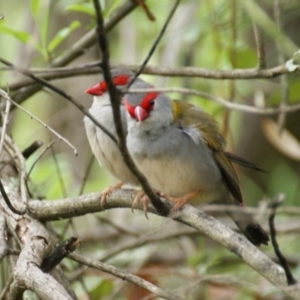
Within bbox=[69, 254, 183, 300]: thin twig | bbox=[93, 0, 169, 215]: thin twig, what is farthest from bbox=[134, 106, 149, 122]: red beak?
bbox=[93, 0, 169, 215]: thin twig

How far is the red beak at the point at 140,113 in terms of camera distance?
347cm

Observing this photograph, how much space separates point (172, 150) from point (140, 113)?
24 cm

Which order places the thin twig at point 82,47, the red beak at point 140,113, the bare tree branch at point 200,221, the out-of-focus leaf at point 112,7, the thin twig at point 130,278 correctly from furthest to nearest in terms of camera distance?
the thin twig at point 82,47 < the out-of-focus leaf at point 112,7 < the red beak at point 140,113 < the thin twig at point 130,278 < the bare tree branch at point 200,221

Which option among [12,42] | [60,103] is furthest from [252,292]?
[12,42]

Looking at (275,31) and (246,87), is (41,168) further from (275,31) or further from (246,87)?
(275,31)

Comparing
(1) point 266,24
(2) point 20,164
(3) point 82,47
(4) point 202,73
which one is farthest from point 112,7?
(2) point 20,164

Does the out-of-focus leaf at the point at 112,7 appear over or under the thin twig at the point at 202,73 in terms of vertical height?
over

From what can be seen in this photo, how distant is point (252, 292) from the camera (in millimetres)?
4273

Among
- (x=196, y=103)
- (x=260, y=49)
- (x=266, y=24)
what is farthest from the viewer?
(x=196, y=103)

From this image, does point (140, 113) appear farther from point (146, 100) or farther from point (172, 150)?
point (172, 150)

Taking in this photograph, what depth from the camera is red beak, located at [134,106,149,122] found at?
3466 mm

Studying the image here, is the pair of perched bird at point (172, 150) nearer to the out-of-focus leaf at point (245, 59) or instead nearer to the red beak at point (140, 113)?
the red beak at point (140, 113)

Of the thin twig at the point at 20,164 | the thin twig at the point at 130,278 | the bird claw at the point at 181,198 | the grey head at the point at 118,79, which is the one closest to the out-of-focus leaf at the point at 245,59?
the grey head at the point at 118,79

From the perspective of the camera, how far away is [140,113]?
11.4ft
